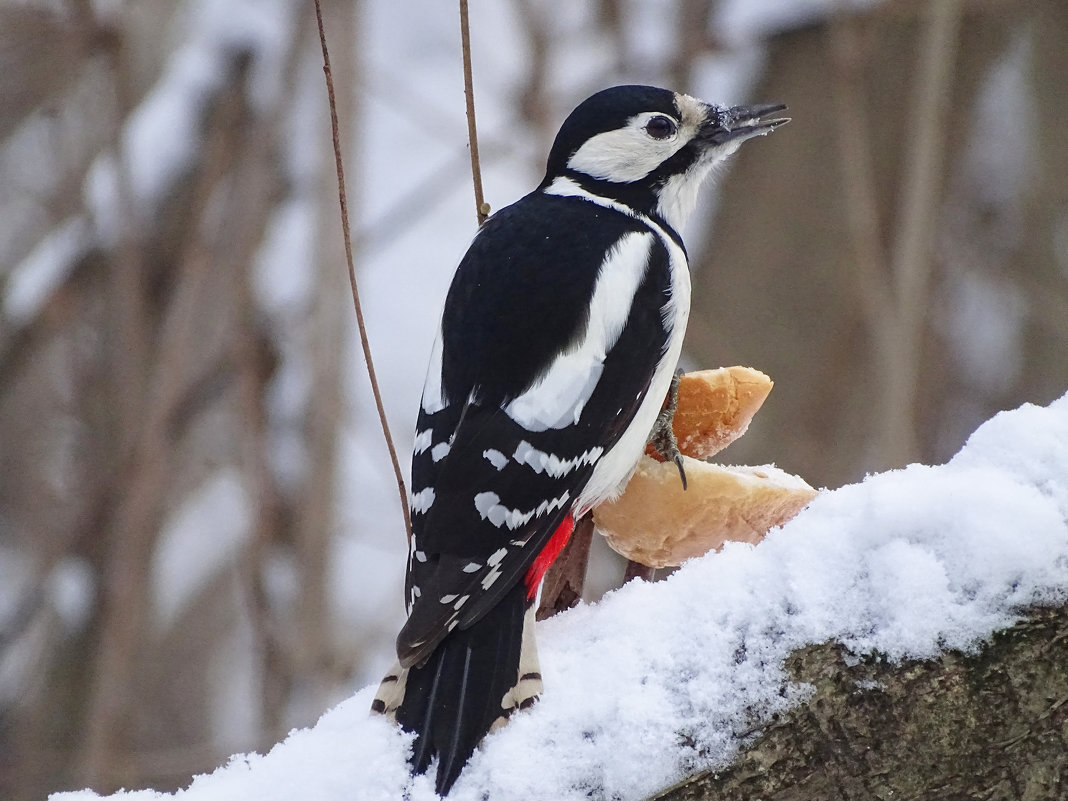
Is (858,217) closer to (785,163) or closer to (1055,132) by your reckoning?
(785,163)

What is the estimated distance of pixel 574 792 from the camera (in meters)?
1.34

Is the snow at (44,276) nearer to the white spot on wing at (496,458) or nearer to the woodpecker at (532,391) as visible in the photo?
the woodpecker at (532,391)

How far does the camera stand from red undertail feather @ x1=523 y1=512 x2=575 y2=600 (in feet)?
6.09

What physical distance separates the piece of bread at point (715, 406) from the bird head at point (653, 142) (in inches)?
20.9

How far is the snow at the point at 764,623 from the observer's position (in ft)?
4.22

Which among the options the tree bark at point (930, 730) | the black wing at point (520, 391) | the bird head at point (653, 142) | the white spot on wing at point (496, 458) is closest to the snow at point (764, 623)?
the tree bark at point (930, 730)

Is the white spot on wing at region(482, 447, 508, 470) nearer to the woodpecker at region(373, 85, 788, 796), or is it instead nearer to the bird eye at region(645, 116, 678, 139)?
the woodpecker at region(373, 85, 788, 796)

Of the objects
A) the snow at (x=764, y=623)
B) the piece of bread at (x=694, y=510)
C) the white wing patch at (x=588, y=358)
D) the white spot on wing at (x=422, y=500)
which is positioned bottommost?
the snow at (x=764, y=623)

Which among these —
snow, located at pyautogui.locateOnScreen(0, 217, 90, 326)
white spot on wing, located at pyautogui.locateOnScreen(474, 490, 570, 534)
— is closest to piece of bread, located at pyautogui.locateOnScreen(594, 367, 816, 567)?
white spot on wing, located at pyautogui.locateOnScreen(474, 490, 570, 534)

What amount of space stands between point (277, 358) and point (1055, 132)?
3071mm

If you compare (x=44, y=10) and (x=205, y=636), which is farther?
(x=205, y=636)

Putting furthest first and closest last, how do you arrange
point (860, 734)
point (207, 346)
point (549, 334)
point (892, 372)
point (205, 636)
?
point (205, 636) < point (207, 346) < point (892, 372) < point (549, 334) < point (860, 734)

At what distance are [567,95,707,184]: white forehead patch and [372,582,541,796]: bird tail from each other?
3.68ft

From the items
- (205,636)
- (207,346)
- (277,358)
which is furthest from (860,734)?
(205,636)
